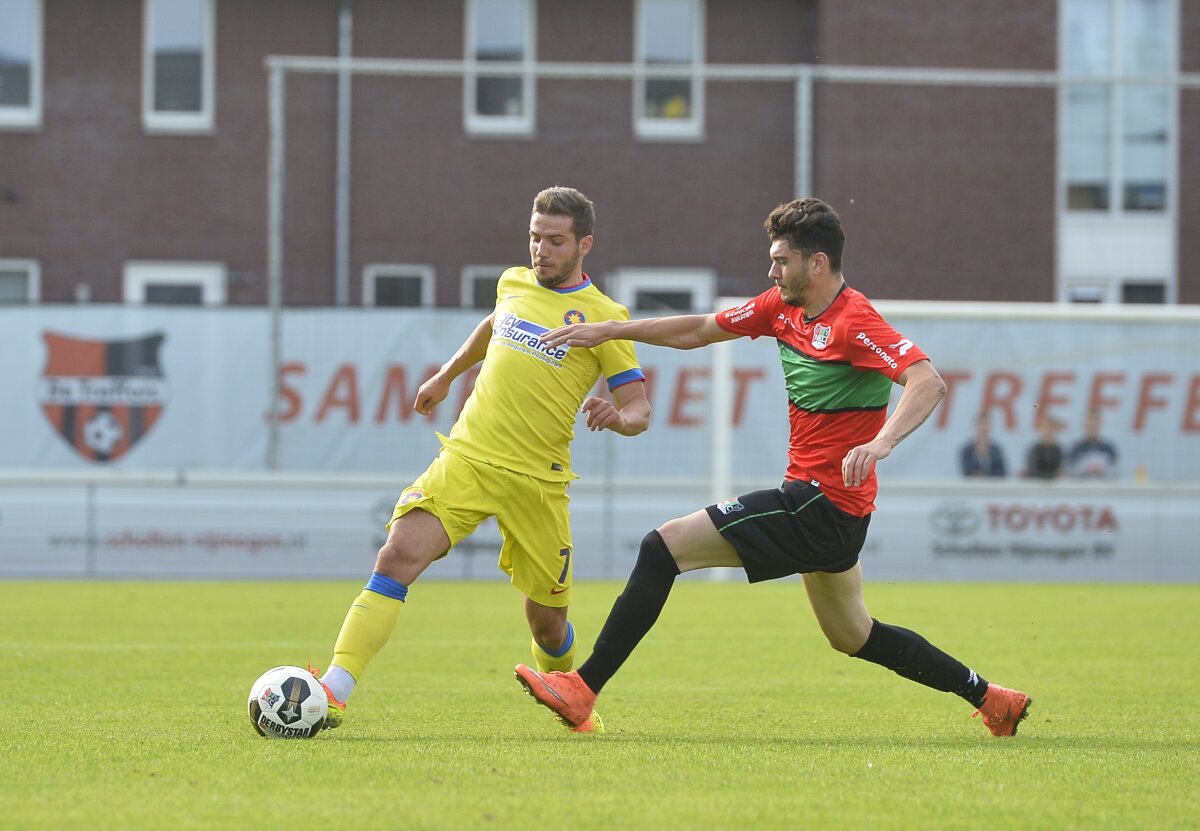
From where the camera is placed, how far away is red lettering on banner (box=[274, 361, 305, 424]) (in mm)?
16984

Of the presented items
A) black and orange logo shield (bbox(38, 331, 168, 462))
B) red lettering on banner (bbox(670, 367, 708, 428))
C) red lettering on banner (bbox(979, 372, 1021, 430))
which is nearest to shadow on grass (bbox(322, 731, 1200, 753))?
red lettering on banner (bbox(670, 367, 708, 428))

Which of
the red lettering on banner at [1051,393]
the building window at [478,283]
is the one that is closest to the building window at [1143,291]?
the red lettering on banner at [1051,393]

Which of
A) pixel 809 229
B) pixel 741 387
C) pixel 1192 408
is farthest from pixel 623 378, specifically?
pixel 1192 408

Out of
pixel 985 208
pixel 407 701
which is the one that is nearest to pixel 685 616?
pixel 407 701

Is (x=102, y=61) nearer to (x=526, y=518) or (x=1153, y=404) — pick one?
(x=1153, y=404)

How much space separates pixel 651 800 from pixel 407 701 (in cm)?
284

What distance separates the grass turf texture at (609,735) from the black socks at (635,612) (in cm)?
26

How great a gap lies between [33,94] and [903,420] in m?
18.5

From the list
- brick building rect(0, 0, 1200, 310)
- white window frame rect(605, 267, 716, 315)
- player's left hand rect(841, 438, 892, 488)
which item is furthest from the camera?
white window frame rect(605, 267, 716, 315)

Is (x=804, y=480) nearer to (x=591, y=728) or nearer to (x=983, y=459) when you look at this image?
(x=591, y=728)

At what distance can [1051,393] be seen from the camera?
57.7ft

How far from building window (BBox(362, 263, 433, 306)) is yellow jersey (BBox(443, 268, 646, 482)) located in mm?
14673

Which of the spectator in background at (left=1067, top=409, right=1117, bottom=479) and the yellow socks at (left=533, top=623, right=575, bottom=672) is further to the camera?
the spectator in background at (left=1067, top=409, right=1117, bottom=479)

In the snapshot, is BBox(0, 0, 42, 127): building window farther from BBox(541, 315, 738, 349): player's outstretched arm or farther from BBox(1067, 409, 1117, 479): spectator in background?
BBox(541, 315, 738, 349): player's outstretched arm
